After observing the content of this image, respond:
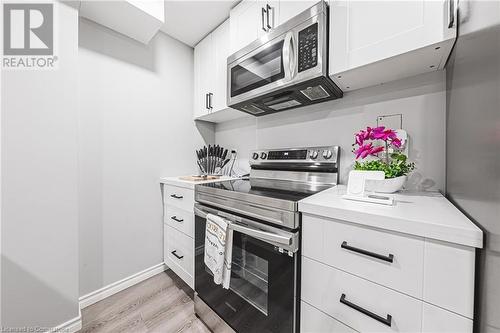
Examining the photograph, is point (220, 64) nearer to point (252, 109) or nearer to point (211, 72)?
point (211, 72)

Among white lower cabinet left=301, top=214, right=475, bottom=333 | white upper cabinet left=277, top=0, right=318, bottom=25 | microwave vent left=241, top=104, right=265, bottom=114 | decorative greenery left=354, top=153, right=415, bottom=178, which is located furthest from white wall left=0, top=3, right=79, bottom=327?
decorative greenery left=354, top=153, right=415, bottom=178

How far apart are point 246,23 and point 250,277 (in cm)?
174

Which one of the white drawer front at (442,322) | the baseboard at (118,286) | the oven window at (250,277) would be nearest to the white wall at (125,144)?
the baseboard at (118,286)

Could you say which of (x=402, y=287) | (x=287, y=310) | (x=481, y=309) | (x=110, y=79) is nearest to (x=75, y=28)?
(x=110, y=79)

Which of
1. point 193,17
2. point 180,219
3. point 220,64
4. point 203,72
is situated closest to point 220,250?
point 180,219

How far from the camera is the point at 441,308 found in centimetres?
56

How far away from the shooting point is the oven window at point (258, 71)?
1.25m

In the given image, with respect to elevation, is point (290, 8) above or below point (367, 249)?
above

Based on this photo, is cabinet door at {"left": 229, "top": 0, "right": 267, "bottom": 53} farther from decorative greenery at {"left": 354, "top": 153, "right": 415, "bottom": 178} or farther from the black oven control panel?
decorative greenery at {"left": 354, "top": 153, "right": 415, "bottom": 178}

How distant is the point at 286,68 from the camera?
117cm

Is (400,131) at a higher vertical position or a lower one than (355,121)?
lower

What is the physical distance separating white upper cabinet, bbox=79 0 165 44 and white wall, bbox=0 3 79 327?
0.21m

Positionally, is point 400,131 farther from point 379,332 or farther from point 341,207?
point 379,332

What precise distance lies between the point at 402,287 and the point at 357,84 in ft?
3.55
